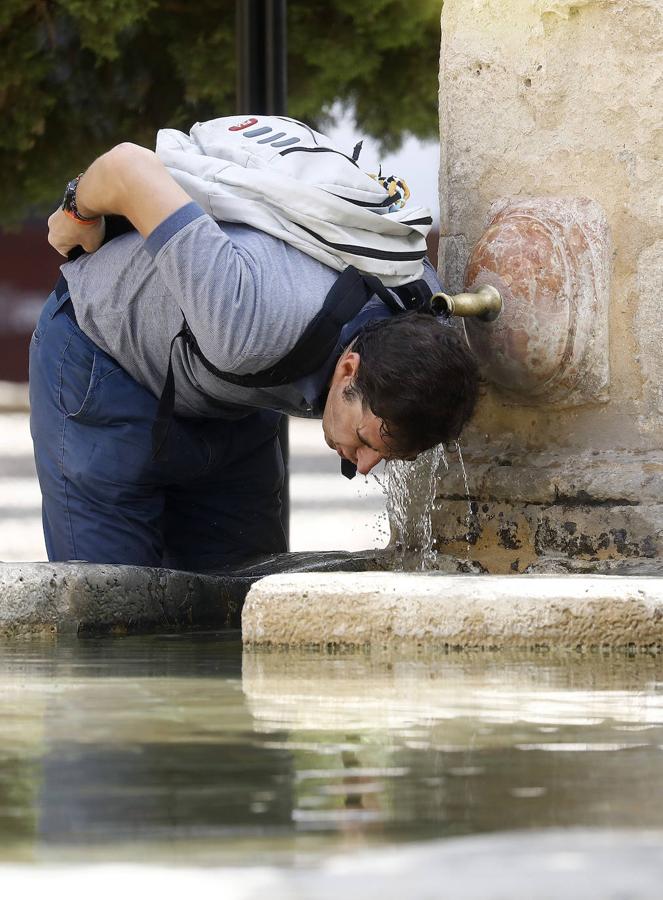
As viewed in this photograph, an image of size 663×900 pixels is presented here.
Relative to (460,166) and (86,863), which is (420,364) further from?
(86,863)

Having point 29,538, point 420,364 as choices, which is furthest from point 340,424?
point 29,538

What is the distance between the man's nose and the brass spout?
37 cm

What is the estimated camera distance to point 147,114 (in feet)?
30.2

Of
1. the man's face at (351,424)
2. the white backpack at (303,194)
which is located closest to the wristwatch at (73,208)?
the white backpack at (303,194)

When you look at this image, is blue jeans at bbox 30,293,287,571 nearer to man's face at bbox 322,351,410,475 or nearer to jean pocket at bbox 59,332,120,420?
jean pocket at bbox 59,332,120,420

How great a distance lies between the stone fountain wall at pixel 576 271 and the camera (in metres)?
3.15

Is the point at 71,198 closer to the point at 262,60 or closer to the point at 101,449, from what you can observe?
the point at 101,449

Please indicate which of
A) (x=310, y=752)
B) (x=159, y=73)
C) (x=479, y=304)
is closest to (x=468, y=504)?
(x=479, y=304)

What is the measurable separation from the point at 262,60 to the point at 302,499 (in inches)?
172

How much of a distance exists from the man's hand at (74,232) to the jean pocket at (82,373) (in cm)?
18

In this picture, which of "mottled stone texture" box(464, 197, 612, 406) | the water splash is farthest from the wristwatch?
the water splash

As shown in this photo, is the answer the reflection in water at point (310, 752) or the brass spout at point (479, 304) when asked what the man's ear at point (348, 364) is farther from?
the reflection in water at point (310, 752)

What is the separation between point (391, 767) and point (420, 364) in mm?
1273

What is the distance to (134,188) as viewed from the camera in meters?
2.71
